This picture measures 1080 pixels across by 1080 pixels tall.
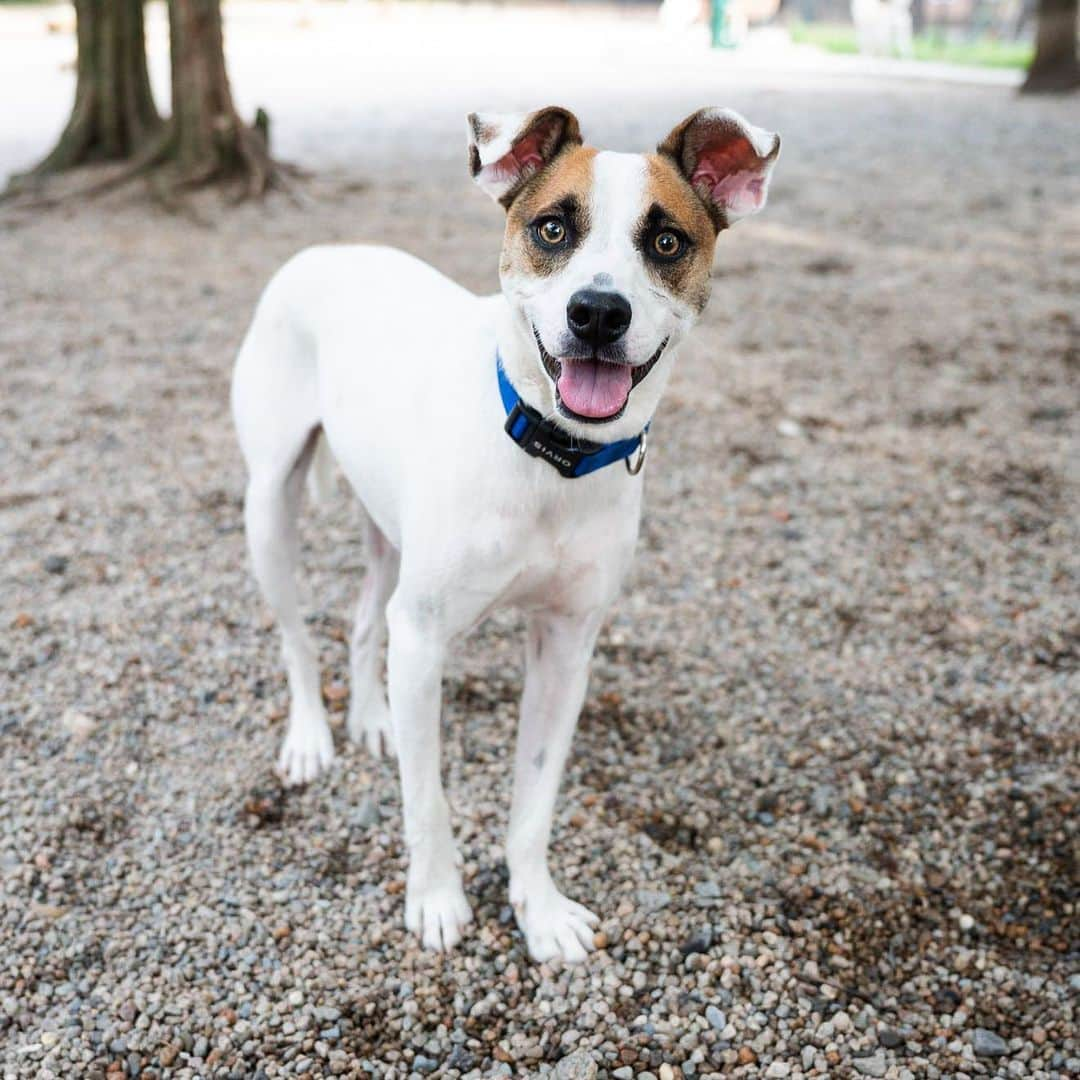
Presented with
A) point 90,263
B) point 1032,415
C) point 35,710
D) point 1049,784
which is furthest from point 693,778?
point 90,263

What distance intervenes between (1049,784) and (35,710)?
10.3 feet

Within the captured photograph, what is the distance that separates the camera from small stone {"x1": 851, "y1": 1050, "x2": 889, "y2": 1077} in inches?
98.0

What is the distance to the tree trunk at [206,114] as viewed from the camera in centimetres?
823

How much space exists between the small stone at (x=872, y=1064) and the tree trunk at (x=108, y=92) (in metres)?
9.33

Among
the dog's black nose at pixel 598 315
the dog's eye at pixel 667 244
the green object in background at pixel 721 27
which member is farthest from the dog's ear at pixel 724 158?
the green object in background at pixel 721 27

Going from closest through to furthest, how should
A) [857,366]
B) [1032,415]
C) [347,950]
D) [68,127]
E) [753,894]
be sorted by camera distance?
[347,950], [753,894], [1032,415], [857,366], [68,127]

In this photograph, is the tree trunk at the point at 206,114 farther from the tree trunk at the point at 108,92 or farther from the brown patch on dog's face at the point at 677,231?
the brown patch on dog's face at the point at 677,231

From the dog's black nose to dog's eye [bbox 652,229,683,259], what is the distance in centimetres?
23

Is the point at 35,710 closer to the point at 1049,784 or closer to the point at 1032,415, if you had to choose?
the point at 1049,784

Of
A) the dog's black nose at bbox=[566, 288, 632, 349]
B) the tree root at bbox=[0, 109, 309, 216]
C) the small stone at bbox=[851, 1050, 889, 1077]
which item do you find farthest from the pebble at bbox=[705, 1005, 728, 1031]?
the tree root at bbox=[0, 109, 309, 216]

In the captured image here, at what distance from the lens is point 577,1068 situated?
2465 millimetres

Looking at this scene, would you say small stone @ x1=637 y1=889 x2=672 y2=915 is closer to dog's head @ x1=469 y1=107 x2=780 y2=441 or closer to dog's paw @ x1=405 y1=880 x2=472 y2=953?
dog's paw @ x1=405 y1=880 x2=472 y2=953

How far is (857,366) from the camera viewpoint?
6387 millimetres

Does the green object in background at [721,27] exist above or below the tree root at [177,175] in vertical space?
below
